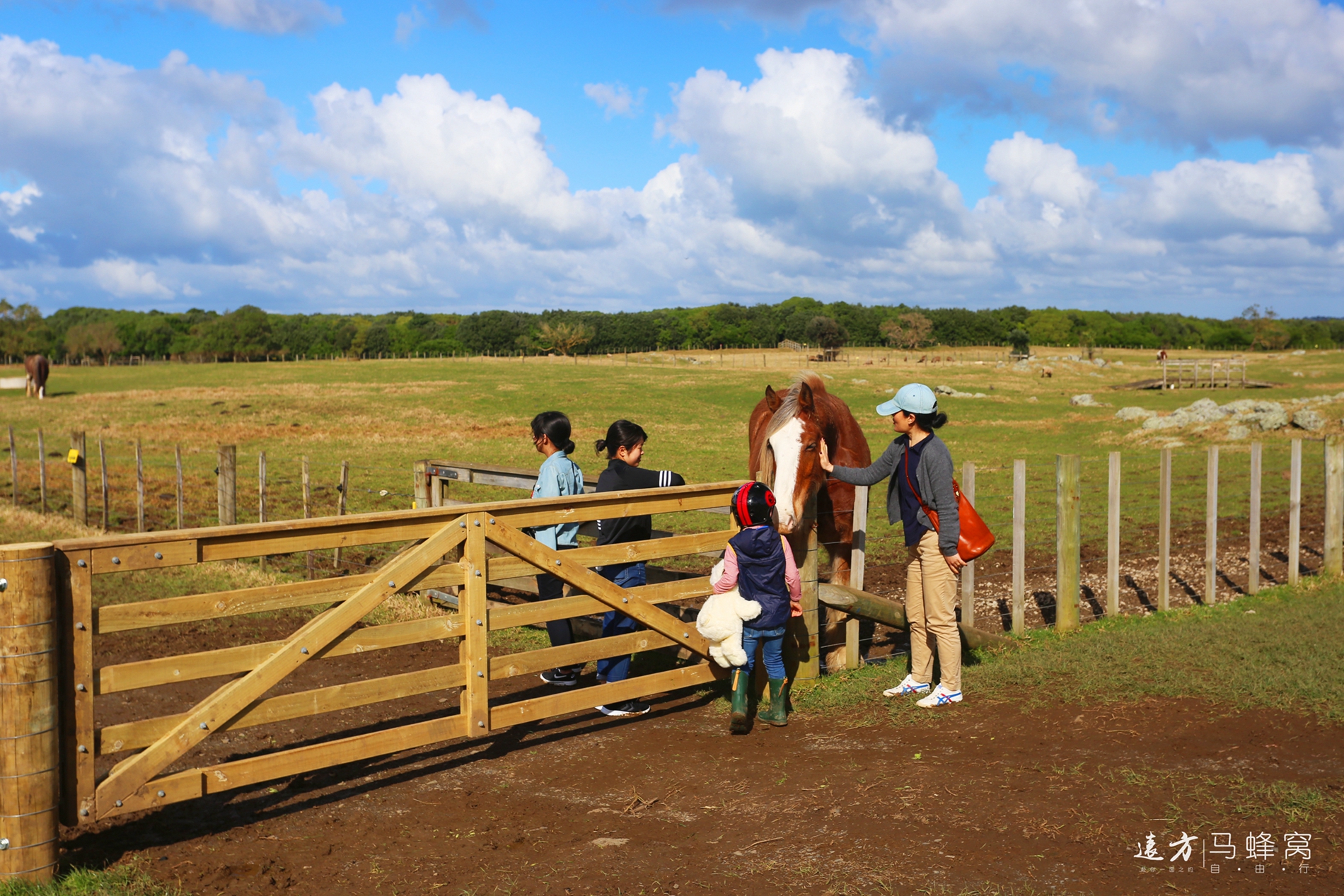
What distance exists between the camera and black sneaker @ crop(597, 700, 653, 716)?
258 inches

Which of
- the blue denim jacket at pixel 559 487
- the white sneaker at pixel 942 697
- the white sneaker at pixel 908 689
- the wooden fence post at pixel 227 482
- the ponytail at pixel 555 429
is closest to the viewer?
the white sneaker at pixel 942 697

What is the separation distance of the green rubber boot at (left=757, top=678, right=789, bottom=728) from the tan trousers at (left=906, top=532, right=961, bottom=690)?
3.53 ft

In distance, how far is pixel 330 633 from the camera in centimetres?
485

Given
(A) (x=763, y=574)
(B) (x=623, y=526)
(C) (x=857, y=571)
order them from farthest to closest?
1. (C) (x=857, y=571)
2. (B) (x=623, y=526)
3. (A) (x=763, y=574)

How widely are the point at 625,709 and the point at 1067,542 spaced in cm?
441

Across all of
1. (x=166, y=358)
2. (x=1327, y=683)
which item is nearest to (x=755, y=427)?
(x=1327, y=683)

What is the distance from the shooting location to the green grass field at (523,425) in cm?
1788

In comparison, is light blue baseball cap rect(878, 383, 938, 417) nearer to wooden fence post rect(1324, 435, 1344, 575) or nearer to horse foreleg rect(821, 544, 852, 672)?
horse foreleg rect(821, 544, 852, 672)

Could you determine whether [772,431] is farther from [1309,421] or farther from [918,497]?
[1309,421]

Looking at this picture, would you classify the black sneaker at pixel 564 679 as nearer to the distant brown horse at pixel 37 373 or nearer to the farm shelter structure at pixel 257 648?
the farm shelter structure at pixel 257 648

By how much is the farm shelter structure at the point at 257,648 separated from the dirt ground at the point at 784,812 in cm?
31

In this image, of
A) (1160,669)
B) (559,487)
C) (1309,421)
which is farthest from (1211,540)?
(1309,421)

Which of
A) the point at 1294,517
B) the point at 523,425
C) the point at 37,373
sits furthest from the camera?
the point at 37,373

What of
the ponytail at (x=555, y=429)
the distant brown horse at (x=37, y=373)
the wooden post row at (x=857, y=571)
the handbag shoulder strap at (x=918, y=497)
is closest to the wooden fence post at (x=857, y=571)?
the wooden post row at (x=857, y=571)
